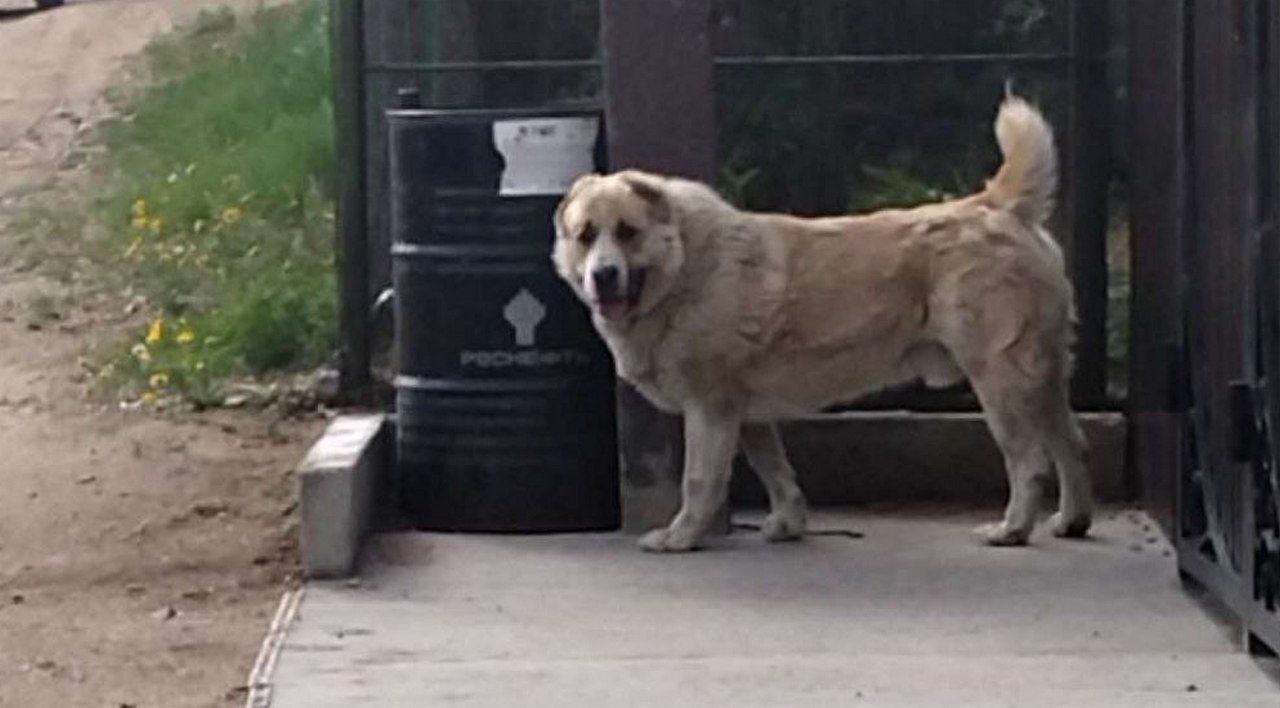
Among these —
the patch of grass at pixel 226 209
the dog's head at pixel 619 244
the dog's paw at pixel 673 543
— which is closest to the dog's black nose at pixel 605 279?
the dog's head at pixel 619 244

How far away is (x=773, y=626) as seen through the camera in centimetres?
800

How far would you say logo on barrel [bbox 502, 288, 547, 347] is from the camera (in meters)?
9.41

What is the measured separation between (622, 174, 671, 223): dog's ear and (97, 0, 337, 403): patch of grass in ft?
Answer: 8.49

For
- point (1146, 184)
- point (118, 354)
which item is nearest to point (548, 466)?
point (1146, 184)

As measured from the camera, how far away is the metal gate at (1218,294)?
721cm

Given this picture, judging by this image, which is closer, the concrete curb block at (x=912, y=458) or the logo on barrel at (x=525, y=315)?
the logo on barrel at (x=525, y=315)

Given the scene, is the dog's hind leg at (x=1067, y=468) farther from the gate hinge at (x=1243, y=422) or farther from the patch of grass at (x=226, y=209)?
the patch of grass at (x=226, y=209)

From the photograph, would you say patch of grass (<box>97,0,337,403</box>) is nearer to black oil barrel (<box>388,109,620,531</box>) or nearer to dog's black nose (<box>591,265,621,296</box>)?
black oil barrel (<box>388,109,620,531</box>)

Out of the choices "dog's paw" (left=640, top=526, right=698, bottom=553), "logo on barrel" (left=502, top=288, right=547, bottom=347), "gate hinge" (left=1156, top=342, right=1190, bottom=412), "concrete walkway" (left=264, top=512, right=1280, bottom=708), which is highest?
"logo on barrel" (left=502, top=288, right=547, bottom=347)

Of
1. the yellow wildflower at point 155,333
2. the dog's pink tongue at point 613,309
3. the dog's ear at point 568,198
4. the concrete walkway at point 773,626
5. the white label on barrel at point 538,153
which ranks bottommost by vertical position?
the concrete walkway at point 773,626

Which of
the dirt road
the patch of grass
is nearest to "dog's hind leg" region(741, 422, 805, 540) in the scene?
the dirt road

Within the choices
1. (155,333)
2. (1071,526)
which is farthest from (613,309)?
(155,333)

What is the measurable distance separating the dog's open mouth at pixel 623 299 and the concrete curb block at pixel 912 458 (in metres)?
1.04

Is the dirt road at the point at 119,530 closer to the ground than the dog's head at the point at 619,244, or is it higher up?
closer to the ground
